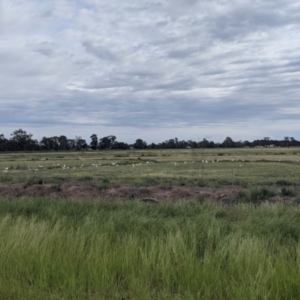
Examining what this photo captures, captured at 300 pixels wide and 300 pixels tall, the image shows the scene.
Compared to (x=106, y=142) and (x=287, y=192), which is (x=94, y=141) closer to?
(x=106, y=142)

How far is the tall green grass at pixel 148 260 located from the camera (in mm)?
4812

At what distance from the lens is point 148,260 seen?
5.61m

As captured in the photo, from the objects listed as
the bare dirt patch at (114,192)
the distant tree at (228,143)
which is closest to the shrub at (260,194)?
the bare dirt patch at (114,192)

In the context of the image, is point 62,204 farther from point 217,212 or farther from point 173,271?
point 173,271

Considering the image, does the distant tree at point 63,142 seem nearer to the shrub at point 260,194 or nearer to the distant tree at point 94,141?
the distant tree at point 94,141

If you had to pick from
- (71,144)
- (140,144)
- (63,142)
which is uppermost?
(63,142)

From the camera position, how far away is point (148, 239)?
675cm

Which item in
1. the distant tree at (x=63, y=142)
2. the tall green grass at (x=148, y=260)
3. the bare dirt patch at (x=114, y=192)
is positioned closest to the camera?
the tall green grass at (x=148, y=260)

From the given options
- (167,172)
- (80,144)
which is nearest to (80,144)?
(80,144)

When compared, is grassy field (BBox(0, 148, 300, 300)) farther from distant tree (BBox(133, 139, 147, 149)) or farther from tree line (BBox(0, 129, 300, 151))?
distant tree (BBox(133, 139, 147, 149))

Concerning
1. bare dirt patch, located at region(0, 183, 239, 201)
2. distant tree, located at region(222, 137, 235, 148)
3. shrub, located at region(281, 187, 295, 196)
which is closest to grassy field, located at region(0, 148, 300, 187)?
bare dirt patch, located at region(0, 183, 239, 201)

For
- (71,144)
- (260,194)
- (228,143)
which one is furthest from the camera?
(228,143)

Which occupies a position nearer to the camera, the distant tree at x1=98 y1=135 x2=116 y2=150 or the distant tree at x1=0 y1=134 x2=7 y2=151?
the distant tree at x1=0 y1=134 x2=7 y2=151

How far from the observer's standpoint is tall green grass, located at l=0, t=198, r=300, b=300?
15.8ft
